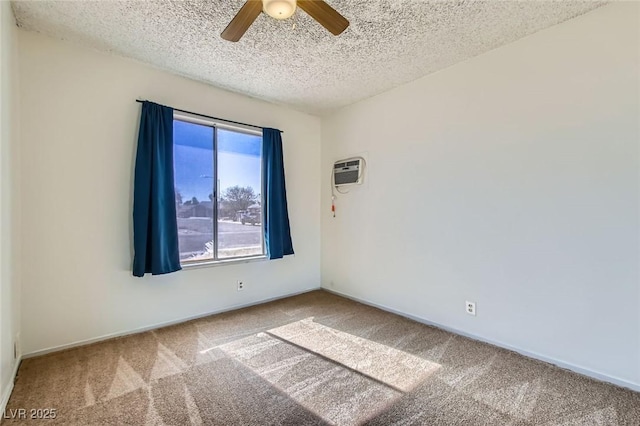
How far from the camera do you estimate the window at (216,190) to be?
326 centimetres

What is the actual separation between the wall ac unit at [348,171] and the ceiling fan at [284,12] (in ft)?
6.88

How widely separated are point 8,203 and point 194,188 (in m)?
1.52

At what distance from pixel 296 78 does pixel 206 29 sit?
110 centimetres

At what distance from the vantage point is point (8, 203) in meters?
2.01

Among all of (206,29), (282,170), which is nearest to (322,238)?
(282,170)

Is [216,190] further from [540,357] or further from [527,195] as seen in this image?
[540,357]

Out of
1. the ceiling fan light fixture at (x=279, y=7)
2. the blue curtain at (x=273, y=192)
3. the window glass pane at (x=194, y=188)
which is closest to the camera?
the ceiling fan light fixture at (x=279, y=7)

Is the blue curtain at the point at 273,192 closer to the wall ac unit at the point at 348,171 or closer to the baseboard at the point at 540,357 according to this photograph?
the wall ac unit at the point at 348,171

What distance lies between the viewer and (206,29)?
2.36 metres

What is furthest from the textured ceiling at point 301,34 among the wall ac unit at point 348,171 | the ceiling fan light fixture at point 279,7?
the wall ac unit at point 348,171

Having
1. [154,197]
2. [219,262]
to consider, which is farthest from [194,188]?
[219,262]

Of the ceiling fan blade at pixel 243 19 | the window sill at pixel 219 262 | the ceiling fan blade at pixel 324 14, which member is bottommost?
the window sill at pixel 219 262

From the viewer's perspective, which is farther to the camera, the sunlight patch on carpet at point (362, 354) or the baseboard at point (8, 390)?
the sunlight patch on carpet at point (362, 354)

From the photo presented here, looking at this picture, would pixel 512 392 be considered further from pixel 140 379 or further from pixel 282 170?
pixel 282 170
